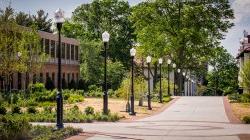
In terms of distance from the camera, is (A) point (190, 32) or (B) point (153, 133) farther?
(A) point (190, 32)

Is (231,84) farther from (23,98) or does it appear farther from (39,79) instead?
(23,98)

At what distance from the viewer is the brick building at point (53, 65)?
54.2 metres

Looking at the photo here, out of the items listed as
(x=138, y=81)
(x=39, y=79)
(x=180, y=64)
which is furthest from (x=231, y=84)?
(x=138, y=81)

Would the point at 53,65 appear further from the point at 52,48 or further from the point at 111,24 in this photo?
the point at 111,24

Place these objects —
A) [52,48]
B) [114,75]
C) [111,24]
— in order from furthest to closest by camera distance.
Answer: [111,24]
[114,75]
[52,48]

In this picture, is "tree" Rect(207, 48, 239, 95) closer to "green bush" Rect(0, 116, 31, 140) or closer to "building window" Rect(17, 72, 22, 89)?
"building window" Rect(17, 72, 22, 89)

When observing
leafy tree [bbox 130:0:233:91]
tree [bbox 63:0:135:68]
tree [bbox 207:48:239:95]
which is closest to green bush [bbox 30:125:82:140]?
leafy tree [bbox 130:0:233:91]

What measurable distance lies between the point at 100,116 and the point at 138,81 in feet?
41.8

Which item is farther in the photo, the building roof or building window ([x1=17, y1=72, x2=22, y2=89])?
the building roof

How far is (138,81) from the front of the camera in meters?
38.2

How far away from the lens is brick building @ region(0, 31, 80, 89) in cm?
5422

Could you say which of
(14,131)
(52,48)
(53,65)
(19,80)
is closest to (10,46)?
A: (19,80)

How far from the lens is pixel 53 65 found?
6325 centimetres

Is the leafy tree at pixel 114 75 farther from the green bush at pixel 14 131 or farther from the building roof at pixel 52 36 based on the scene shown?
the green bush at pixel 14 131
